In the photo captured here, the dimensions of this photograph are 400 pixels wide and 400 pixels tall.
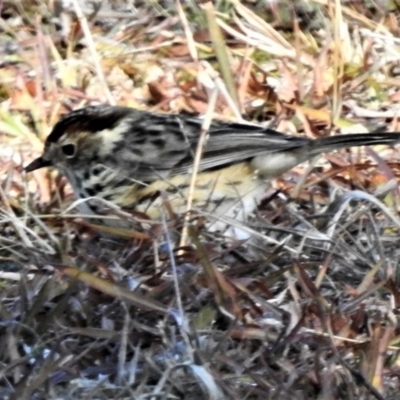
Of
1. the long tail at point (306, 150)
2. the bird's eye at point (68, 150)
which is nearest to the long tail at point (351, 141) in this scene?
the long tail at point (306, 150)

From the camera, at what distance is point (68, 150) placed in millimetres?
4926

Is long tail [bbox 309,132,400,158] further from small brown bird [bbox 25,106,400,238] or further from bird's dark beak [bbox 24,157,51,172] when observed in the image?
bird's dark beak [bbox 24,157,51,172]

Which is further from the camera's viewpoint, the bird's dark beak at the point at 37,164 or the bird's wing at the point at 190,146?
the bird's dark beak at the point at 37,164

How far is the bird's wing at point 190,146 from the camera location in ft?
15.5

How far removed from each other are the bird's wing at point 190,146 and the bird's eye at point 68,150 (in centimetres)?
19

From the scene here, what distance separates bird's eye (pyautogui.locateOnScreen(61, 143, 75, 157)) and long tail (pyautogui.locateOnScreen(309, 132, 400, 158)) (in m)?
0.96

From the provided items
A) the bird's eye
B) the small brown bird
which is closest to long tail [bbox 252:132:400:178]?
the small brown bird

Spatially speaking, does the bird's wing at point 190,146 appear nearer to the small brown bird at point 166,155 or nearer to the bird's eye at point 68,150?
the small brown bird at point 166,155

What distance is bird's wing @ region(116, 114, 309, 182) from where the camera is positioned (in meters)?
4.73

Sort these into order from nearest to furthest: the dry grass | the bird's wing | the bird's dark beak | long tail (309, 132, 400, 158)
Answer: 1. the dry grass
2. long tail (309, 132, 400, 158)
3. the bird's wing
4. the bird's dark beak

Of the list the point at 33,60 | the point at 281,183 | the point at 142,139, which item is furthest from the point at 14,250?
the point at 33,60

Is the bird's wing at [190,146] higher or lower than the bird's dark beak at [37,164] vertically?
lower

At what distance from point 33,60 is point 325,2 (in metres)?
1.45

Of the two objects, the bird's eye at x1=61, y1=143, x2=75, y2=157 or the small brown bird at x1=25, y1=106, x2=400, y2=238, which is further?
the bird's eye at x1=61, y1=143, x2=75, y2=157
